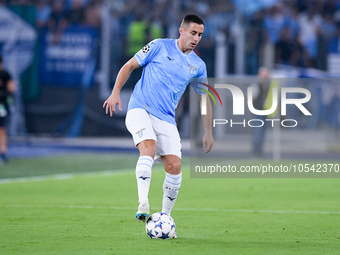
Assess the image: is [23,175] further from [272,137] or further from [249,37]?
[249,37]

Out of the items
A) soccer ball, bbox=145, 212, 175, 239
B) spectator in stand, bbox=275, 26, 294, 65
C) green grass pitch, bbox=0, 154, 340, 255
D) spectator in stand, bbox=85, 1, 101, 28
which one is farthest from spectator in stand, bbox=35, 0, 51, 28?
soccer ball, bbox=145, 212, 175, 239

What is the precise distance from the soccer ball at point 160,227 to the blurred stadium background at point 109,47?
16.3 meters

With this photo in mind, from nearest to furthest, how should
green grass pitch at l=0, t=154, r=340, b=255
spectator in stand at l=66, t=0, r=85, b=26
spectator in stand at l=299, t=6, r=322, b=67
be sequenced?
green grass pitch at l=0, t=154, r=340, b=255
spectator in stand at l=299, t=6, r=322, b=67
spectator in stand at l=66, t=0, r=85, b=26

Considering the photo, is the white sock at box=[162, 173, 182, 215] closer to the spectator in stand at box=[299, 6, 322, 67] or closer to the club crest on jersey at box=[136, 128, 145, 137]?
the club crest on jersey at box=[136, 128, 145, 137]

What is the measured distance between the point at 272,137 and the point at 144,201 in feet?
46.8

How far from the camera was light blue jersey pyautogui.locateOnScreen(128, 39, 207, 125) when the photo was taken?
7.25 m

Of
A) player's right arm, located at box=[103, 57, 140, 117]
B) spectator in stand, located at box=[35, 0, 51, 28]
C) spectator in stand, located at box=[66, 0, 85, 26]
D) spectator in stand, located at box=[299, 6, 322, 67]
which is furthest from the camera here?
spectator in stand, located at box=[35, 0, 51, 28]

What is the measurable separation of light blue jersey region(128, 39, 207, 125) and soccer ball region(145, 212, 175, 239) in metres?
1.02

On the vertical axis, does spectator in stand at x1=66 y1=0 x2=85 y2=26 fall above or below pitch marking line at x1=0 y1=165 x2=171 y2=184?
above

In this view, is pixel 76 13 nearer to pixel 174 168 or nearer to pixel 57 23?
pixel 57 23

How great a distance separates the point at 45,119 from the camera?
78.6 ft

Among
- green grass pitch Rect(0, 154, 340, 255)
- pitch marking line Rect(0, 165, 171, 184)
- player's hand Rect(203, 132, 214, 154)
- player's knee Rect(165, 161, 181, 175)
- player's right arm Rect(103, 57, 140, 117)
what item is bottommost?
pitch marking line Rect(0, 165, 171, 184)

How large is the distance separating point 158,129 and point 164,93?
363 mm

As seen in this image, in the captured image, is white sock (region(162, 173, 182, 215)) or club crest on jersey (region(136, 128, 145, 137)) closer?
club crest on jersey (region(136, 128, 145, 137))
